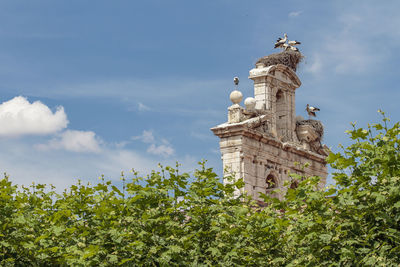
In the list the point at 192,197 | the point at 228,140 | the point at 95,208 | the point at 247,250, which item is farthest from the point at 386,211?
the point at 228,140

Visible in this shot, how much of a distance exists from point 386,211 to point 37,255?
25.1 ft

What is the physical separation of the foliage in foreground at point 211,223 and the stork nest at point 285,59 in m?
22.0

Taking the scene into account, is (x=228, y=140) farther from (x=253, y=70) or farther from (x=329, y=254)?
(x=329, y=254)

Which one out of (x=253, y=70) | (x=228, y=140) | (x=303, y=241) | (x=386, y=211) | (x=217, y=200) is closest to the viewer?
(x=386, y=211)

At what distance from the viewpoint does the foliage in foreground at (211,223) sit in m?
14.0

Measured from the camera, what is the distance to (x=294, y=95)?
41844mm

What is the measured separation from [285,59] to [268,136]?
4.87 m

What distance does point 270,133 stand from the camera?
38375mm

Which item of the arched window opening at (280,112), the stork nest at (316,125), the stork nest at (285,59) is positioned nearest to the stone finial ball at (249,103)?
the stork nest at (285,59)

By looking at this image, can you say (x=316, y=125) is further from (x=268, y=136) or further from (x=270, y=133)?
(x=268, y=136)

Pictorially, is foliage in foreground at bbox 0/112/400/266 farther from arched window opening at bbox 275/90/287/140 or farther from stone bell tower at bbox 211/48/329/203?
arched window opening at bbox 275/90/287/140

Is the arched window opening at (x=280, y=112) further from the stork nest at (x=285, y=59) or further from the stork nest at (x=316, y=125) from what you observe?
the stork nest at (x=285, y=59)

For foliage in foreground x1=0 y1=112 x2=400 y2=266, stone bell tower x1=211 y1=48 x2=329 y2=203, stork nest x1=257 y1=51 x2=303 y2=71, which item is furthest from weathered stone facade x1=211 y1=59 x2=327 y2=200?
foliage in foreground x1=0 y1=112 x2=400 y2=266

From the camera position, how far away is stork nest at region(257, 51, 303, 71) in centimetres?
3947
